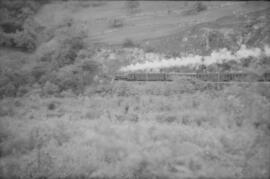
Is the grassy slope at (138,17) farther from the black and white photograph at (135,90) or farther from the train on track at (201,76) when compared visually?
the train on track at (201,76)

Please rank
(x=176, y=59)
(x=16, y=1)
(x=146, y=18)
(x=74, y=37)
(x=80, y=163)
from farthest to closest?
1. (x=16, y=1)
2. (x=146, y=18)
3. (x=74, y=37)
4. (x=176, y=59)
5. (x=80, y=163)

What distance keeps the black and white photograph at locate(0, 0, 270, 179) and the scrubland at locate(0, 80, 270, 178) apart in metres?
0.04

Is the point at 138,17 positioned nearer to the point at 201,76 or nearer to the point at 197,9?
the point at 197,9

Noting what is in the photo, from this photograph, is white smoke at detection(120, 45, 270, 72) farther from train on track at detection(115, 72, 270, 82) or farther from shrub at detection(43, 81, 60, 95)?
shrub at detection(43, 81, 60, 95)

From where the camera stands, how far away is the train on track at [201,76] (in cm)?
1321

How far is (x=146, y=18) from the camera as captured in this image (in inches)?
966

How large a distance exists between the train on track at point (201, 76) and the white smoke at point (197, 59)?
3.34ft

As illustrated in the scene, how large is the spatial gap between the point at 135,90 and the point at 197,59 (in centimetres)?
531

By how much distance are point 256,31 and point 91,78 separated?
42.3 feet

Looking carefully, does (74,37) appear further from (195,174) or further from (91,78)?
(195,174)

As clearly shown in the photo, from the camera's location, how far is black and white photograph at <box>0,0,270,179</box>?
8.40m

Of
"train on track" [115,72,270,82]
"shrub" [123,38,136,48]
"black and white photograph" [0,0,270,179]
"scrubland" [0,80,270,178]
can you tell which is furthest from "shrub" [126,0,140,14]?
"scrubland" [0,80,270,178]

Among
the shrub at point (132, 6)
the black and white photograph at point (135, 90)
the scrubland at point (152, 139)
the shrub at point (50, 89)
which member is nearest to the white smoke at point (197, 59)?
the black and white photograph at point (135, 90)

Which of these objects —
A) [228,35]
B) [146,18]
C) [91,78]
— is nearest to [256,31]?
[228,35]
